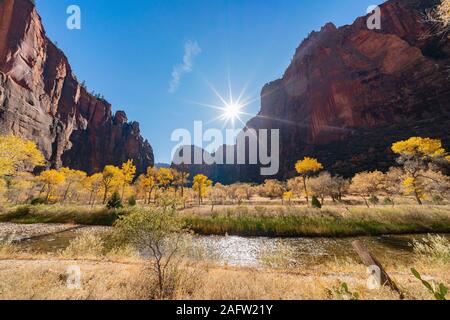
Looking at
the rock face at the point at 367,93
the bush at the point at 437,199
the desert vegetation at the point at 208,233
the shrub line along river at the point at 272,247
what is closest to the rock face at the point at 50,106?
the desert vegetation at the point at 208,233

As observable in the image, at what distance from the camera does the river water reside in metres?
13.1

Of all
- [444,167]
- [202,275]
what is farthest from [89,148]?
[444,167]

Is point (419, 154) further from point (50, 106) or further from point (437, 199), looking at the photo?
point (50, 106)

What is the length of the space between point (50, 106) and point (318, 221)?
110157mm

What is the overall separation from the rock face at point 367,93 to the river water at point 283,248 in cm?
6561

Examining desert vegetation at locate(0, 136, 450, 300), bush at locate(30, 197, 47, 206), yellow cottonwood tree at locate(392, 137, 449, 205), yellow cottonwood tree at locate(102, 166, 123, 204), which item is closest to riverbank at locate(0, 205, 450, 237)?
desert vegetation at locate(0, 136, 450, 300)

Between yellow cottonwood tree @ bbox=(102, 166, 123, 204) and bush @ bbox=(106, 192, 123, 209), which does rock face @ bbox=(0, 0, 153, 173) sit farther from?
Answer: bush @ bbox=(106, 192, 123, 209)

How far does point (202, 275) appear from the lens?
766 cm

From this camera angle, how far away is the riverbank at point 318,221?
19844 mm

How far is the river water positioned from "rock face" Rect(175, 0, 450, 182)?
6561cm

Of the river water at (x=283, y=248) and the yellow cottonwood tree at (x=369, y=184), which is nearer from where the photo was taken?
the river water at (x=283, y=248)

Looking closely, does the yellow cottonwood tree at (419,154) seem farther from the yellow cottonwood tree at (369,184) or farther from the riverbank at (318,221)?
the yellow cottonwood tree at (369,184)

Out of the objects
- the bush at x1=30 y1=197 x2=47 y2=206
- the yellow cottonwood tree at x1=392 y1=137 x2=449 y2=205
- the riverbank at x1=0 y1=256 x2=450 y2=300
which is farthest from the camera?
the bush at x1=30 y1=197 x2=47 y2=206
